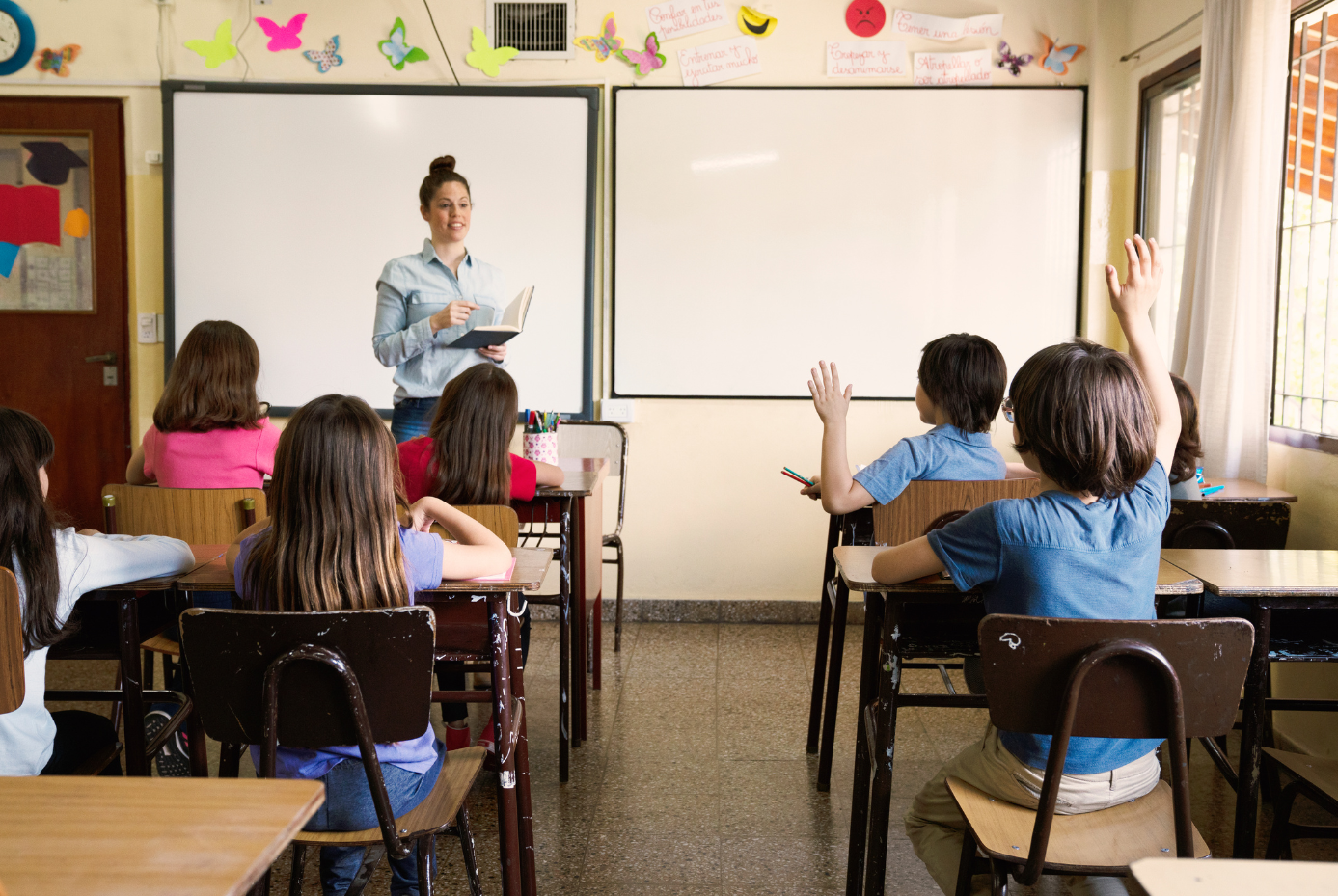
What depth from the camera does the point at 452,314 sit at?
300 centimetres

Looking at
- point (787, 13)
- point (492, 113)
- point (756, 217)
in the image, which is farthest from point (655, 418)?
point (787, 13)

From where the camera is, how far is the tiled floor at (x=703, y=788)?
6.81ft

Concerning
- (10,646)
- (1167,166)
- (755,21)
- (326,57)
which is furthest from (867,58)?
(10,646)

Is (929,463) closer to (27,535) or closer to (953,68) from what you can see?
(27,535)

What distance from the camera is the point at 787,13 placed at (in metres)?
3.87

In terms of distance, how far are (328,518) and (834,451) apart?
40.4 inches

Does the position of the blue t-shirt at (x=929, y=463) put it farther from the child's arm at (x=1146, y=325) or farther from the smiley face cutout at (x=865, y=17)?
the smiley face cutout at (x=865, y=17)

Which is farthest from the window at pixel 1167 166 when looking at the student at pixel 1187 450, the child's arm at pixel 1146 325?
the child's arm at pixel 1146 325

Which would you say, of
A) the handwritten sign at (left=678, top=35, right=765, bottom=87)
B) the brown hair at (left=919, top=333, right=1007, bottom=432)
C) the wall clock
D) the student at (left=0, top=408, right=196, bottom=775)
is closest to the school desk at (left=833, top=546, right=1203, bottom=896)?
the brown hair at (left=919, top=333, right=1007, bottom=432)

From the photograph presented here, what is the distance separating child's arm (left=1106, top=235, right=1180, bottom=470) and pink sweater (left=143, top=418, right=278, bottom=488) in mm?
2050

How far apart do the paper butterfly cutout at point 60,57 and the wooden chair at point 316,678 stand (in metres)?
3.57

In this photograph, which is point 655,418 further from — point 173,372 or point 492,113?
point 173,372

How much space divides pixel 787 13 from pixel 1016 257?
1308 millimetres

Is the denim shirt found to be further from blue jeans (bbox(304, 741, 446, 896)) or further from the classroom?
blue jeans (bbox(304, 741, 446, 896))
